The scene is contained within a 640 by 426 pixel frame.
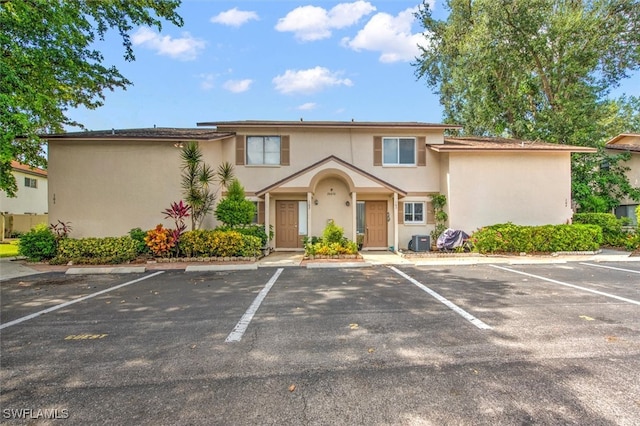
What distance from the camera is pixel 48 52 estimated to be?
10.2 metres

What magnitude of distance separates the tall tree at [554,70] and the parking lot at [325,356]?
1488 centimetres

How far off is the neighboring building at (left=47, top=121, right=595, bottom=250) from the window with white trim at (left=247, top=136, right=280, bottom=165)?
49mm

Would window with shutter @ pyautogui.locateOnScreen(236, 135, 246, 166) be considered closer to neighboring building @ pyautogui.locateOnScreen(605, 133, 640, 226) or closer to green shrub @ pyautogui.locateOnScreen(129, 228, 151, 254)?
green shrub @ pyautogui.locateOnScreen(129, 228, 151, 254)

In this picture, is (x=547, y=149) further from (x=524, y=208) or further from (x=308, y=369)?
(x=308, y=369)

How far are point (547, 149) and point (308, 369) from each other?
15.7m

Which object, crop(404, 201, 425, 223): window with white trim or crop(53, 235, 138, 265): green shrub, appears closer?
crop(53, 235, 138, 265): green shrub

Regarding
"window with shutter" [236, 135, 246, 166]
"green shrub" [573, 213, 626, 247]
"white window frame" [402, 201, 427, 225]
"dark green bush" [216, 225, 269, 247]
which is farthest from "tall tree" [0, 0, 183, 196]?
"green shrub" [573, 213, 626, 247]

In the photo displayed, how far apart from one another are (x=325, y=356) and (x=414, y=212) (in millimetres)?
12572

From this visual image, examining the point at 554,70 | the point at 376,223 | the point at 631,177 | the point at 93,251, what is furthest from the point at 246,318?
the point at 554,70

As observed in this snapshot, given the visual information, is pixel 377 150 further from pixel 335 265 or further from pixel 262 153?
pixel 335 265

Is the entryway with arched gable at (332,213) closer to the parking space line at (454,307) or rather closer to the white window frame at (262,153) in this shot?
the white window frame at (262,153)

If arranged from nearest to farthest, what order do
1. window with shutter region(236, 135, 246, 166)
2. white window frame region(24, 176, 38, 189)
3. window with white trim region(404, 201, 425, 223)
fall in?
window with shutter region(236, 135, 246, 166) < window with white trim region(404, 201, 425, 223) < white window frame region(24, 176, 38, 189)

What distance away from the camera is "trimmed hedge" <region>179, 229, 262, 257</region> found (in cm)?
1136
